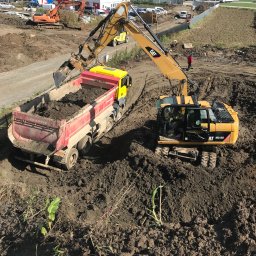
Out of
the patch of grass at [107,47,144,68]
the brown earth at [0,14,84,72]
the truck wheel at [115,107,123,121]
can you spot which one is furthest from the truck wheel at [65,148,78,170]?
the brown earth at [0,14,84,72]

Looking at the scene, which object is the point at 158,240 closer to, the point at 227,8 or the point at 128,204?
the point at 128,204

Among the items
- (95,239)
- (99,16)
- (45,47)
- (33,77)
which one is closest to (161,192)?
(95,239)

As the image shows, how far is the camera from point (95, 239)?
29.0ft

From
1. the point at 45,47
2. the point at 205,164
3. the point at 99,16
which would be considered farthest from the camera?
the point at 99,16

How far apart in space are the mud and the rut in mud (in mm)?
1850

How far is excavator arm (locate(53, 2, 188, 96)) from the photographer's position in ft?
43.5

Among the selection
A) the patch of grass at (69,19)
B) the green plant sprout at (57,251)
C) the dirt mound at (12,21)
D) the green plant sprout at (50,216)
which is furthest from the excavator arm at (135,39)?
the patch of grass at (69,19)

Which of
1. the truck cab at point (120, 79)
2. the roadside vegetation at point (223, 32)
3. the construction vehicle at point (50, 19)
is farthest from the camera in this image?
the construction vehicle at point (50, 19)

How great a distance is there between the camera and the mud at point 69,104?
44.2 ft

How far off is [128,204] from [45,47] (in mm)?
A: 22655

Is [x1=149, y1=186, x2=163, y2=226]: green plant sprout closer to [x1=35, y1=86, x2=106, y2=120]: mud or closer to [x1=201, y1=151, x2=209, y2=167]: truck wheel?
[x1=201, y1=151, x2=209, y2=167]: truck wheel

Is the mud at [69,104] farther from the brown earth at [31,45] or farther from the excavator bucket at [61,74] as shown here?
the brown earth at [31,45]

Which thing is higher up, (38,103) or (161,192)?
(38,103)

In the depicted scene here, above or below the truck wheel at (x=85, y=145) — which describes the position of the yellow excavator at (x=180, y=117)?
above
